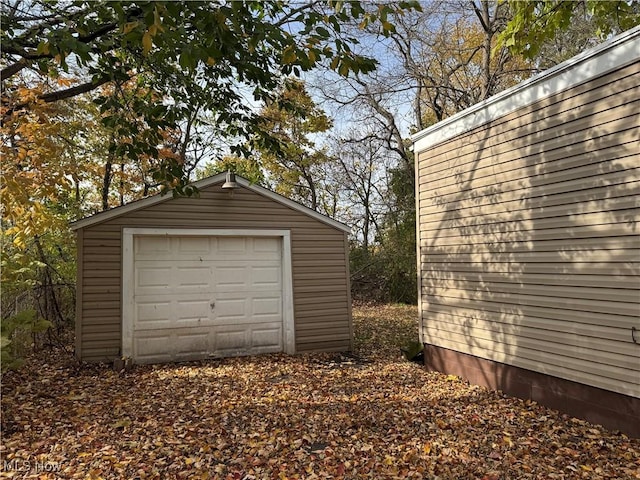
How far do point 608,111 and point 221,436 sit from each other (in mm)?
4456

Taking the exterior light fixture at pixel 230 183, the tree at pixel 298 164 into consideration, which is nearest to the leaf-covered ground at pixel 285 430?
the exterior light fixture at pixel 230 183

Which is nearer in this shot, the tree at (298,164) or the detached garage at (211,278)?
the detached garage at (211,278)

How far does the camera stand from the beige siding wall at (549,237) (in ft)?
12.2

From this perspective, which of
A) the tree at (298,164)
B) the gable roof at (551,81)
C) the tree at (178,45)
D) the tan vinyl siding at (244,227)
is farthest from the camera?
the tree at (298,164)

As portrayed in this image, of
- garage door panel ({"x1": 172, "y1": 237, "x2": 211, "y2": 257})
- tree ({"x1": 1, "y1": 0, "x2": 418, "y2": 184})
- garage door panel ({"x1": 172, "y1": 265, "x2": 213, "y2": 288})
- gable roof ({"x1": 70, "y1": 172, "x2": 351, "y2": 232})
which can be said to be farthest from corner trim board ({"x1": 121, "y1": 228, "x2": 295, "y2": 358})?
tree ({"x1": 1, "y1": 0, "x2": 418, "y2": 184})

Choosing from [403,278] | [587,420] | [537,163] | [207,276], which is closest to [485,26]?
[403,278]

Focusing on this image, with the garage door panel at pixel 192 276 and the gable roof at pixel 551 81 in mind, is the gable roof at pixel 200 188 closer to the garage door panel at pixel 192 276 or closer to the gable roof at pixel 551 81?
the garage door panel at pixel 192 276

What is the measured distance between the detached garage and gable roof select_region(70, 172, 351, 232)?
17mm

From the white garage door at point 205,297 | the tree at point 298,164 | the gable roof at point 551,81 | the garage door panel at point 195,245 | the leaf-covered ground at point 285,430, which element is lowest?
the leaf-covered ground at point 285,430

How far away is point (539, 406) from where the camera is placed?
4.44 meters

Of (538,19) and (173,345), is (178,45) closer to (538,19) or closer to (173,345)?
(538,19)

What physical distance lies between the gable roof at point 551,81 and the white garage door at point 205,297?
3507 millimetres

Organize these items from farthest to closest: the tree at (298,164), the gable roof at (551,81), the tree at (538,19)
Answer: the tree at (298,164) < the tree at (538,19) < the gable roof at (551,81)

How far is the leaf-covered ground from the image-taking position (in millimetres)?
3182
